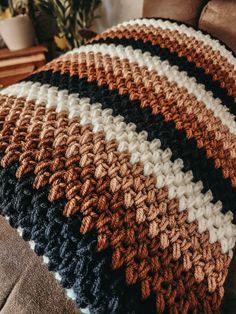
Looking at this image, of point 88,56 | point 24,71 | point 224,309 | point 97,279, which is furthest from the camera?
point 24,71

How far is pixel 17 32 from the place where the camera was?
1.39 meters

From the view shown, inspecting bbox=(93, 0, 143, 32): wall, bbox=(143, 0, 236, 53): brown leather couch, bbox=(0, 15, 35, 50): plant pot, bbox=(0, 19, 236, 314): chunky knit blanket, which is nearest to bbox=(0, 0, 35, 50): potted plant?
bbox=(0, 15, 35, 50): plant pot

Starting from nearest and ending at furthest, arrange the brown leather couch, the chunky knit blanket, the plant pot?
the chunky knit blanket
the brown leather couch
the plant pot

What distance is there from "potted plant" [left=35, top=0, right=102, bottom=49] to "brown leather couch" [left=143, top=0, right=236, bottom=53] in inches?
22.4

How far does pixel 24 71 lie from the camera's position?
4.68ft

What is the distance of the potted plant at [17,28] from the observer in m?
1.39

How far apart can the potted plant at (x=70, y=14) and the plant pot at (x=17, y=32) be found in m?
0.13

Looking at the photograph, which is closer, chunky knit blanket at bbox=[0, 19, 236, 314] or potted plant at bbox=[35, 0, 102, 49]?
chunky knit blanket at bbox=[0, 19, 236, 314]

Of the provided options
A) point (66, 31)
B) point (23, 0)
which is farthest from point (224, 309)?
point (23, 0)

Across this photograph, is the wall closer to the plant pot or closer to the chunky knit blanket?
the plant pot

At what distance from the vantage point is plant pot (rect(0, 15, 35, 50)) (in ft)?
4.55

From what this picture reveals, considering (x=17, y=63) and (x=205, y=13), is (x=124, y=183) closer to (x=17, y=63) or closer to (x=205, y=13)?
(x=205, y=13)

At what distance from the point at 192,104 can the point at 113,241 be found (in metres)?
0.29

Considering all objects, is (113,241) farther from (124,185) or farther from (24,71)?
(24,71)
